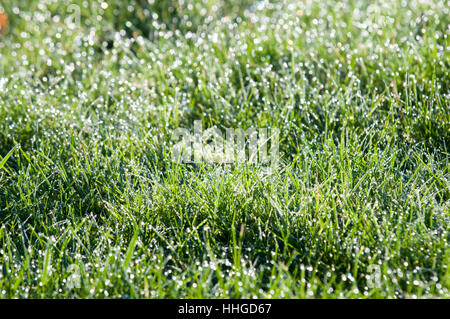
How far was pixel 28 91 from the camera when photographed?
278 cm

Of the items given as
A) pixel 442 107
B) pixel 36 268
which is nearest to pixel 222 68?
pixel 442 107

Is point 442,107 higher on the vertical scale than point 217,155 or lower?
higher

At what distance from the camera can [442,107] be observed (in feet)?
7.66

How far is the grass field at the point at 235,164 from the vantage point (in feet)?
5.70

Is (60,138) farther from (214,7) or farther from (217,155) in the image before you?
(214,7)

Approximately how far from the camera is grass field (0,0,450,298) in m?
1.74

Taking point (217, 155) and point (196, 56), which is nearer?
point (217, 155)

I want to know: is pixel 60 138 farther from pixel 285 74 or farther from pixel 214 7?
pixel 214 7

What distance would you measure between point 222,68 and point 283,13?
0.89 metres

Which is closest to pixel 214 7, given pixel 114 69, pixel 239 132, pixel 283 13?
pixel 283 13

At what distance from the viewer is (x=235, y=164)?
7.19 ft
